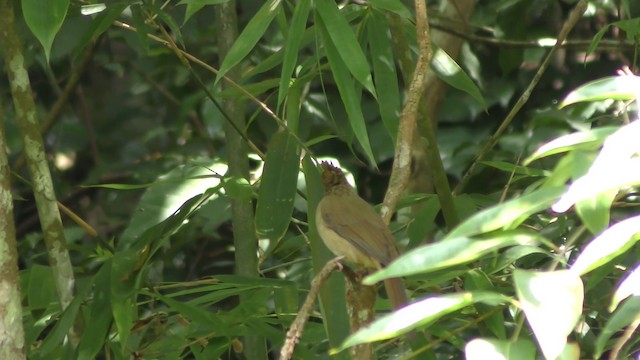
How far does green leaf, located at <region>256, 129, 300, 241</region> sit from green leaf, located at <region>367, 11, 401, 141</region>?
245 millimetres

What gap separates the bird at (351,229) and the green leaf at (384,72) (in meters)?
0.26

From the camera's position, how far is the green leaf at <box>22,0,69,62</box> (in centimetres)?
203

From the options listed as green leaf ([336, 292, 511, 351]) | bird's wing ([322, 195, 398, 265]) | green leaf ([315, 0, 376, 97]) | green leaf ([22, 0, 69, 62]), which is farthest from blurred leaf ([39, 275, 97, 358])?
green leaf ([336, 292, 511, 351])

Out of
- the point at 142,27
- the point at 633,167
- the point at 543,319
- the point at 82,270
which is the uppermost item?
the point at 142,27

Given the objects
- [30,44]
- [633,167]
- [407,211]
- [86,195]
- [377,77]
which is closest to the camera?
[633,167]

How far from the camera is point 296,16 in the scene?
209 cm

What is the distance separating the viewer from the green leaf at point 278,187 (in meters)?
2.40

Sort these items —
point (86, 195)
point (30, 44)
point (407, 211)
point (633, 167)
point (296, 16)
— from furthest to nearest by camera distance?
point (86, 195) → point (30, 44) → point (407, 211) → point (296, 16) → point (633, 167)

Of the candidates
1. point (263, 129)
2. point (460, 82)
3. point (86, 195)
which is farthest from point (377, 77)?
point (86, 195)

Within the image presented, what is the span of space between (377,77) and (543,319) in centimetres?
144

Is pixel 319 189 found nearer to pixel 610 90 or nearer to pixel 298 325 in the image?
pixel 298 325

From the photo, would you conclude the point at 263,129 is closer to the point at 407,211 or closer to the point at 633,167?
the point at 407,211

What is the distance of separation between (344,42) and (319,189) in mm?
437

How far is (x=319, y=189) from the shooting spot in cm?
241
